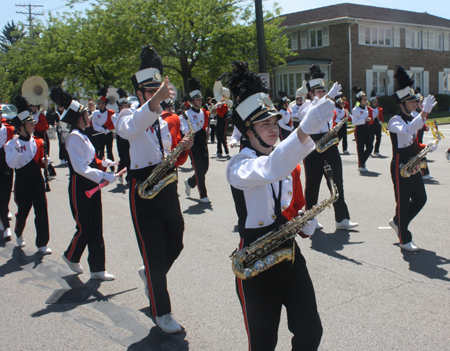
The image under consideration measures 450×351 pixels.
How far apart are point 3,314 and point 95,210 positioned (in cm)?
144

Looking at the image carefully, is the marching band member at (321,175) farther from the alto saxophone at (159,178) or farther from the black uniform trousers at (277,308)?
the black uniform trousers at (277,308)

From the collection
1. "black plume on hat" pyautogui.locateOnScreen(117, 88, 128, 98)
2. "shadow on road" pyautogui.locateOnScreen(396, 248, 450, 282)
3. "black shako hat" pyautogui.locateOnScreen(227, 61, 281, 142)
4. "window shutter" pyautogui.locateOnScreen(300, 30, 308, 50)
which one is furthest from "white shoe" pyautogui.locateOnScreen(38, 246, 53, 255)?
"window shutter" pyautogui.locateOnScreen(300, 30, 308, 50)

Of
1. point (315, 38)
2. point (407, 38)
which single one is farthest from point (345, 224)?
point (407, 38)

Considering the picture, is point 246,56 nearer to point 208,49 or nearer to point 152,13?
point 208,49

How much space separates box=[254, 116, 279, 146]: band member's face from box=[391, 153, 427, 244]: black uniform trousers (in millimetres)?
3475

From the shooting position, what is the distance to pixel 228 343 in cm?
363

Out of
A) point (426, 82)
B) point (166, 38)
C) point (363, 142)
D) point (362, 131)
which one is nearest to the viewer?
point (363, 142)

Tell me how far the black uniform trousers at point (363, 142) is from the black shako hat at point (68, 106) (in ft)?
27.8

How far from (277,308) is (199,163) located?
642 cm

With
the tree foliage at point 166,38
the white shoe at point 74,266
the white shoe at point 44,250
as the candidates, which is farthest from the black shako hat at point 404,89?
the tree foliage at point 166,38

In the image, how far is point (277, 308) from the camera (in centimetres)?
272

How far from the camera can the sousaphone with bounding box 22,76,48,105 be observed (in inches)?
413

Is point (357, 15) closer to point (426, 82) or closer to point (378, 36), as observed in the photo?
point (378, 36)

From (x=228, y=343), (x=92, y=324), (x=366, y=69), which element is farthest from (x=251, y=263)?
(x=366, y=69)
